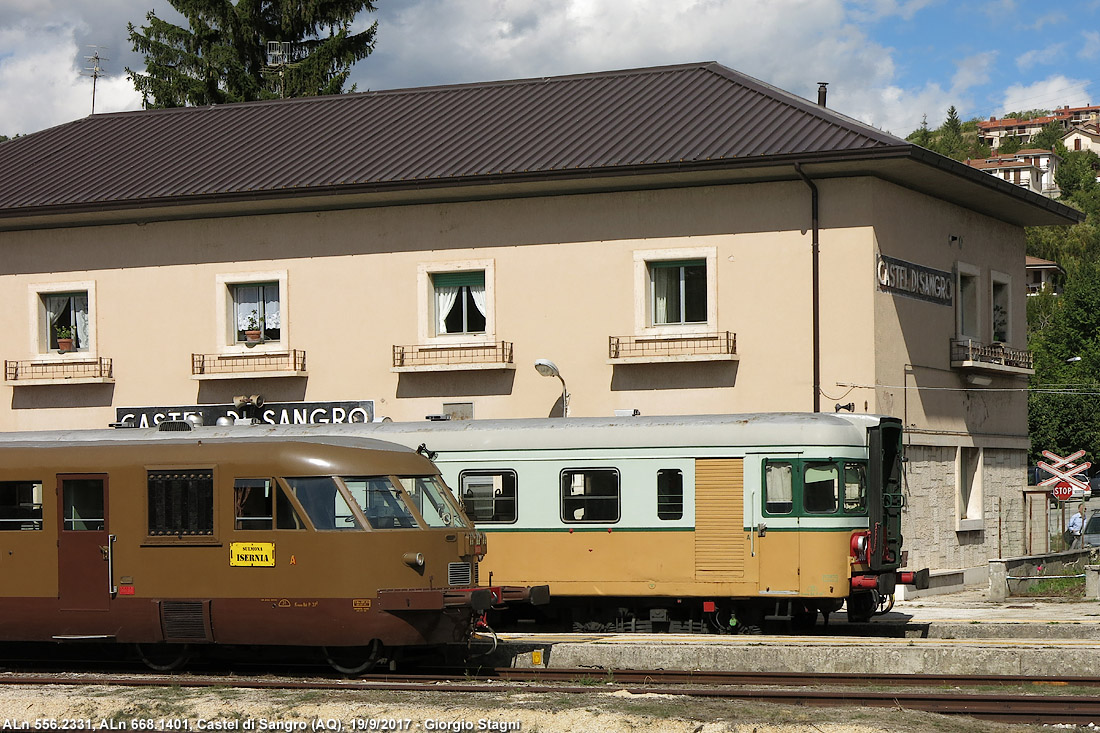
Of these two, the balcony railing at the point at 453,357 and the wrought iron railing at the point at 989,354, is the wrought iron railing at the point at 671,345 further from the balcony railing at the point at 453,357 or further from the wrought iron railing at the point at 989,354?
the wrought iron railing at the point at 989,354

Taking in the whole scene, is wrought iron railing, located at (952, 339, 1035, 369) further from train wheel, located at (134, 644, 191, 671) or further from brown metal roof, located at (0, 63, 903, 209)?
train wheel, located at (134, 644, 191, 671)

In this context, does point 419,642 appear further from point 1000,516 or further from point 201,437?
point 1000,516

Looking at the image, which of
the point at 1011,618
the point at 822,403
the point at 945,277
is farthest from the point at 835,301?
the point at 1011,618

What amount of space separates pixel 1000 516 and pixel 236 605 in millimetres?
18797

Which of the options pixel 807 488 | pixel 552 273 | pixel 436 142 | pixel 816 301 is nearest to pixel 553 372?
pixel 552 273

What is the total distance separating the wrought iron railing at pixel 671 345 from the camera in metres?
25.4

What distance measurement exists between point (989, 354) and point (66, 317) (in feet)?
59.6

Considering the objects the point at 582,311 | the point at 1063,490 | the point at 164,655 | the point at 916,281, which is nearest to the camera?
the point at 164,655

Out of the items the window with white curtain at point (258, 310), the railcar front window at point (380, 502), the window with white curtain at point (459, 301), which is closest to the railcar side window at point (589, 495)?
the railcar front window at point (380, 502)

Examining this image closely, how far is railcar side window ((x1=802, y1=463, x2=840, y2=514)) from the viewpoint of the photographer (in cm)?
1870

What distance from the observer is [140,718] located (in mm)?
12930

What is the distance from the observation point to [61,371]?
2925 centimetres

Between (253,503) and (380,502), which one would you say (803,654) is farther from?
(253,503)

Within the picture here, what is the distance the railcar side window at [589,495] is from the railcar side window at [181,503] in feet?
17.0
